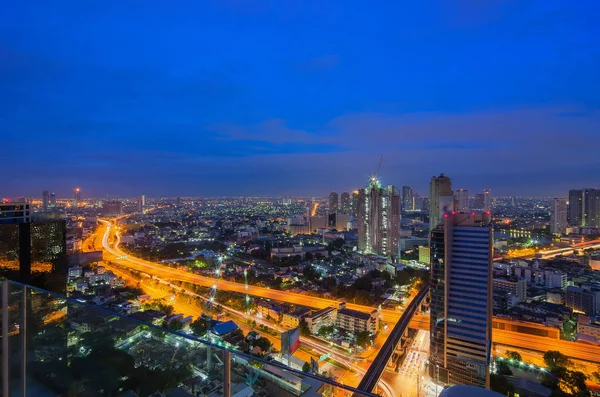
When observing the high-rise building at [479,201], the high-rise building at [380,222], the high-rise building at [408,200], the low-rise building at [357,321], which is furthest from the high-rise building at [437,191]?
the high-rise building at [408,200]

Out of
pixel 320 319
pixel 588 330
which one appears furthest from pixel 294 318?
pixel 588 330

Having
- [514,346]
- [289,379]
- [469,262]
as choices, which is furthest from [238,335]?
[289,379]

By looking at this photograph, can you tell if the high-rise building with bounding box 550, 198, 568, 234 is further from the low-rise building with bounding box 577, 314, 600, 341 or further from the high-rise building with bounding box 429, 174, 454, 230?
the low-rise building with bounding box 577, 314, 600, 341

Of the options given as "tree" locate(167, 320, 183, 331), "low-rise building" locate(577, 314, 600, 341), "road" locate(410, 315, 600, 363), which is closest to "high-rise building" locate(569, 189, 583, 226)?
"low-rise building" locate(577, 314, 600, 341)

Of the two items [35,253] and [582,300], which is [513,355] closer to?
[582,300]

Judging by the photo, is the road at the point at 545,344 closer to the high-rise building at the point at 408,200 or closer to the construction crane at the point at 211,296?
the construction crane at the point at 211,296

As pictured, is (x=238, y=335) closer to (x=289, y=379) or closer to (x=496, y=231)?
(x=289, y=379)
